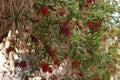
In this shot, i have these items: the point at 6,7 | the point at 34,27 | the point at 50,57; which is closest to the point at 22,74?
the point at 50,57

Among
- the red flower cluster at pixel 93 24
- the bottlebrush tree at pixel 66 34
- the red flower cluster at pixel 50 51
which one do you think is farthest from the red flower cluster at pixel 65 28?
the red flower cluster at pixel 93 24

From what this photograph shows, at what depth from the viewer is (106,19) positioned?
15.7ft

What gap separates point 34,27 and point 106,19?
5.52ft

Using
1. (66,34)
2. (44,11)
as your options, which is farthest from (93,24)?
(44,11)

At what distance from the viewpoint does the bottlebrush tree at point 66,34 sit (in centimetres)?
335

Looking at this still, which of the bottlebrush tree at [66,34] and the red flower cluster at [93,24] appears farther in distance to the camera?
the red flower cluster at [93,24]

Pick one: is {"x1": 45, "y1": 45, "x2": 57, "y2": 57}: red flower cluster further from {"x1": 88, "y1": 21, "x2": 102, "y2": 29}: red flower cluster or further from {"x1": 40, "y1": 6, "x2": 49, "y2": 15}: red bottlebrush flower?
{"x1": 88, "y1": 21, "x2": 102, "y2": 29}: red flower cluster

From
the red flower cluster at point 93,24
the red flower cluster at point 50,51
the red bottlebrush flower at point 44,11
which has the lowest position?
the red flower cluster at point 93,24

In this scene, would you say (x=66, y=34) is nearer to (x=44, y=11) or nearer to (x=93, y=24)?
(x=44, y=11)

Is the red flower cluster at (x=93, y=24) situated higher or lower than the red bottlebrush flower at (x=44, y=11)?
lower

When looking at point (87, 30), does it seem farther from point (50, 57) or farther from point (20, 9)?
point (20, 9)

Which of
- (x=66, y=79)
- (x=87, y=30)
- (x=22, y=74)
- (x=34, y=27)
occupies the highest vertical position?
(x=34, y=27)

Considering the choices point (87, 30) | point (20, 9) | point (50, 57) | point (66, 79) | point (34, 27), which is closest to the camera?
point (20, 9)

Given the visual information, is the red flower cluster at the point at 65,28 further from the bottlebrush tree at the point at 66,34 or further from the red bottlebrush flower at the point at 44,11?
the red bottlebrush flower at the point at 44,11
